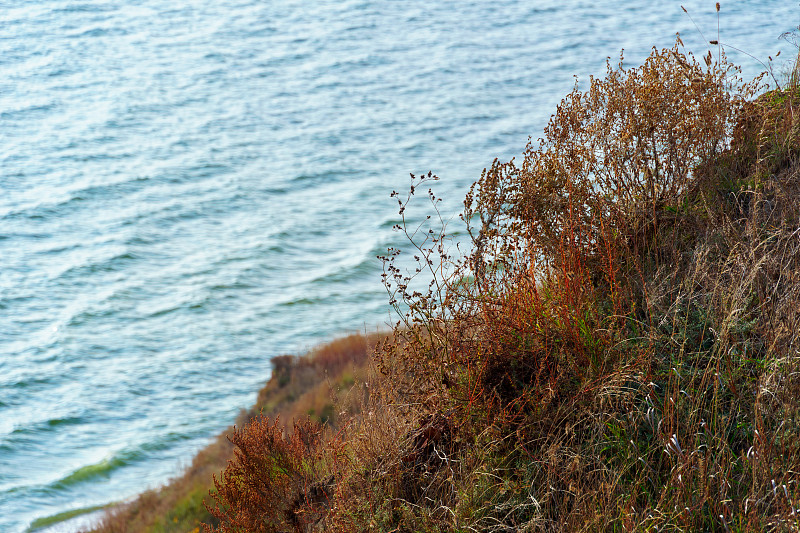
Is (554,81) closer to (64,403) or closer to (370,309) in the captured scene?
(370,309)

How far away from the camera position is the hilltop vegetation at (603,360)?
2838mm

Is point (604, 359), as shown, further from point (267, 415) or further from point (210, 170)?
point (210, 170)

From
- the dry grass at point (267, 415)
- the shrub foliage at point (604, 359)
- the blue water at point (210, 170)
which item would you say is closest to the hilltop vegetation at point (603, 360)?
the shrub foliage at point (604, 359)

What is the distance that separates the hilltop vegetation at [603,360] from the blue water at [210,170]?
679cm

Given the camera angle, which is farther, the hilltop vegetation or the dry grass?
the dry grass

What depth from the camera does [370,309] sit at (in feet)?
44.6

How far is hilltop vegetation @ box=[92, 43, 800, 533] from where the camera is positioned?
284cm

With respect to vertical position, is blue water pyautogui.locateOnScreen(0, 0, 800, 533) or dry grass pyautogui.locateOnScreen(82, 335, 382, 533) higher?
blue water pyautogui.locateOnScreen(0, 0, 800, 533)

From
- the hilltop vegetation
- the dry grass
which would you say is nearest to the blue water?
the dry grass

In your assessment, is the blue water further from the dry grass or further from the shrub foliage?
the shrub foliage

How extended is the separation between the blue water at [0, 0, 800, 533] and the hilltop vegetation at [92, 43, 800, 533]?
6795mm

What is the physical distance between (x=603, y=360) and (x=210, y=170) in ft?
63.5

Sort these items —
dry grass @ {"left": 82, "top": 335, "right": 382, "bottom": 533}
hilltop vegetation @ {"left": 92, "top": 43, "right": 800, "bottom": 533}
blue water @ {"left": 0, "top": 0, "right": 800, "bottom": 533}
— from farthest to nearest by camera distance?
blue water @ {"left": 0, "top": 0, "right": 800, "bottom": 533} < dry grass @ {"left": 82, "top": 335, "right": 382, "bottom": 533} < hilltop vegetation @ {"left": 92, "top": 43, "right": 800, "bottom": 533}

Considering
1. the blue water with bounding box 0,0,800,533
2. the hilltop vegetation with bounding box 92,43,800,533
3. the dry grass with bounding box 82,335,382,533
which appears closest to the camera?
the hilltop vegetation with bounding box 92,43,800,533
